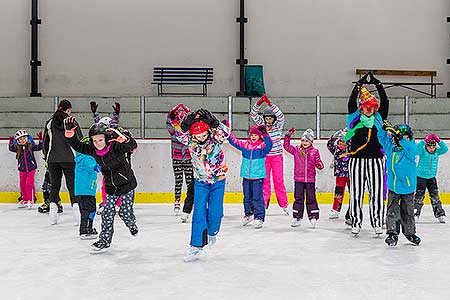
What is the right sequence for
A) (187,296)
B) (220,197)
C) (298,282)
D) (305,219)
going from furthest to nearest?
(305,219)
(220,197)
(298,282)
(187,296)

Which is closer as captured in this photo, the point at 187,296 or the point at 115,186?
the point at 187,296

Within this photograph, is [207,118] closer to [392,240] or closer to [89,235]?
[89,235]

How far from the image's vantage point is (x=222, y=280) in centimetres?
438

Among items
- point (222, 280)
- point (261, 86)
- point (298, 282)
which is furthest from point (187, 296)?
point (261, 86)

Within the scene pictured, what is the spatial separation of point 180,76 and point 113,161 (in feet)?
29.9

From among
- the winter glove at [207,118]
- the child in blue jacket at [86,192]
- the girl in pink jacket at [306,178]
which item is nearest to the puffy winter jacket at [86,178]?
the child in blue jacket at [86,192]

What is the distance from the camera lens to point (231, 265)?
4.90 meters

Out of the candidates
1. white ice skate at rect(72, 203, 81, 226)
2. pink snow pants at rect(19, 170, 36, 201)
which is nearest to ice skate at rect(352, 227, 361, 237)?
white ice skate at rect(72, 203, 81, 226)

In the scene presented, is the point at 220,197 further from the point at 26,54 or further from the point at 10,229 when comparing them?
the point at 26,54

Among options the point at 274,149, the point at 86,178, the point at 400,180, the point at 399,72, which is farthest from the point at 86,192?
the point at 399,72

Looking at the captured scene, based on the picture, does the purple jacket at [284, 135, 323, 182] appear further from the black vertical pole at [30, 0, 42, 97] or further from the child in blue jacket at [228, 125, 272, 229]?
the black vertical pole at [30, 0, 42, 97]

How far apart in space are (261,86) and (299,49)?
1348mm

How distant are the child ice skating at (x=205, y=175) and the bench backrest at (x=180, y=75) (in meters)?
9.34

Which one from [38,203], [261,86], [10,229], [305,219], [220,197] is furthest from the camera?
[261,86]
